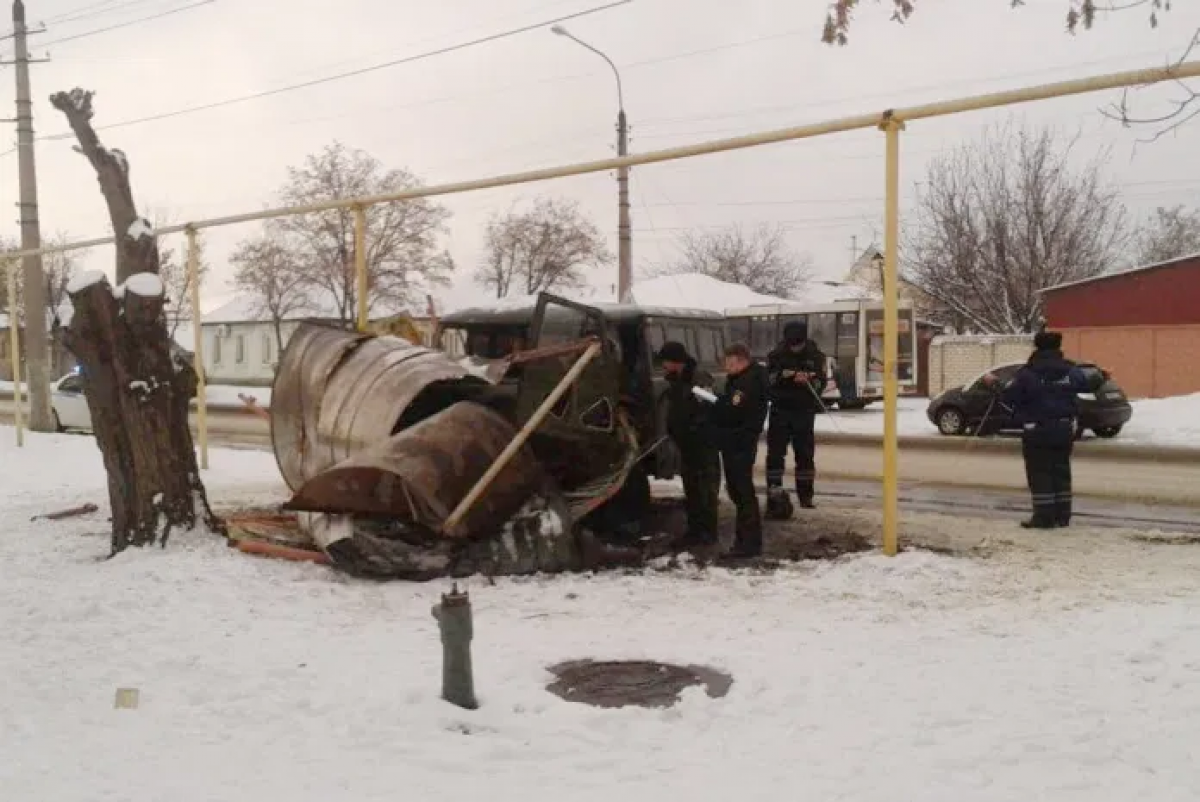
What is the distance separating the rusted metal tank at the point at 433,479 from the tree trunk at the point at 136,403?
1189 mm

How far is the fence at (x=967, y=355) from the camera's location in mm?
30453

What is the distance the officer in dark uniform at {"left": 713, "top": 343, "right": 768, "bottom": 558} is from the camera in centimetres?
768

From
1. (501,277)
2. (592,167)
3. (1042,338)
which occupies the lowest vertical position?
(1042,338)

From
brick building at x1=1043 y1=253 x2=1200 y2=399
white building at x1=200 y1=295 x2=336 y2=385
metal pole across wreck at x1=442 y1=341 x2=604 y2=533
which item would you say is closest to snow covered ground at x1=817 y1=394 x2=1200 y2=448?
brick building at x1=1043 y1=253 x2=1200 y2=399

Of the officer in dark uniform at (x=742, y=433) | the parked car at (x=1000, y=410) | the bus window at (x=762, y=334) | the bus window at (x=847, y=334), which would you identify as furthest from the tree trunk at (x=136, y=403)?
the bus window at (x=762, y=334)

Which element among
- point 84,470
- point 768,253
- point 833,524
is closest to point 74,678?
point 833,524

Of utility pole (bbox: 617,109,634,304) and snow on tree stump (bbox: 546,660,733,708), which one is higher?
utility pole (bbox: 617,109,634,304)

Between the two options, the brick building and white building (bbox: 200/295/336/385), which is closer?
the brick building

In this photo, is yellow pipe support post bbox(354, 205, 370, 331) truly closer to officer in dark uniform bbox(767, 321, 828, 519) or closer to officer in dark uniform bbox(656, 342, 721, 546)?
officer in dark uniform bbox(656, 342, 721, 546)

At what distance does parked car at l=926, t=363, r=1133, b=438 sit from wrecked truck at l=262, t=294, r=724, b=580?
435 inches

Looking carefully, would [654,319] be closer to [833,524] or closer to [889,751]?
[833,524]

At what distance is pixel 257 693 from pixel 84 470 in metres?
9.84

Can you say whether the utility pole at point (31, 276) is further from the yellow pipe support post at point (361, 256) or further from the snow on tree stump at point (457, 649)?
the snow on tree stump at point (457, 649)

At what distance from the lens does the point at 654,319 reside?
17.2 m
